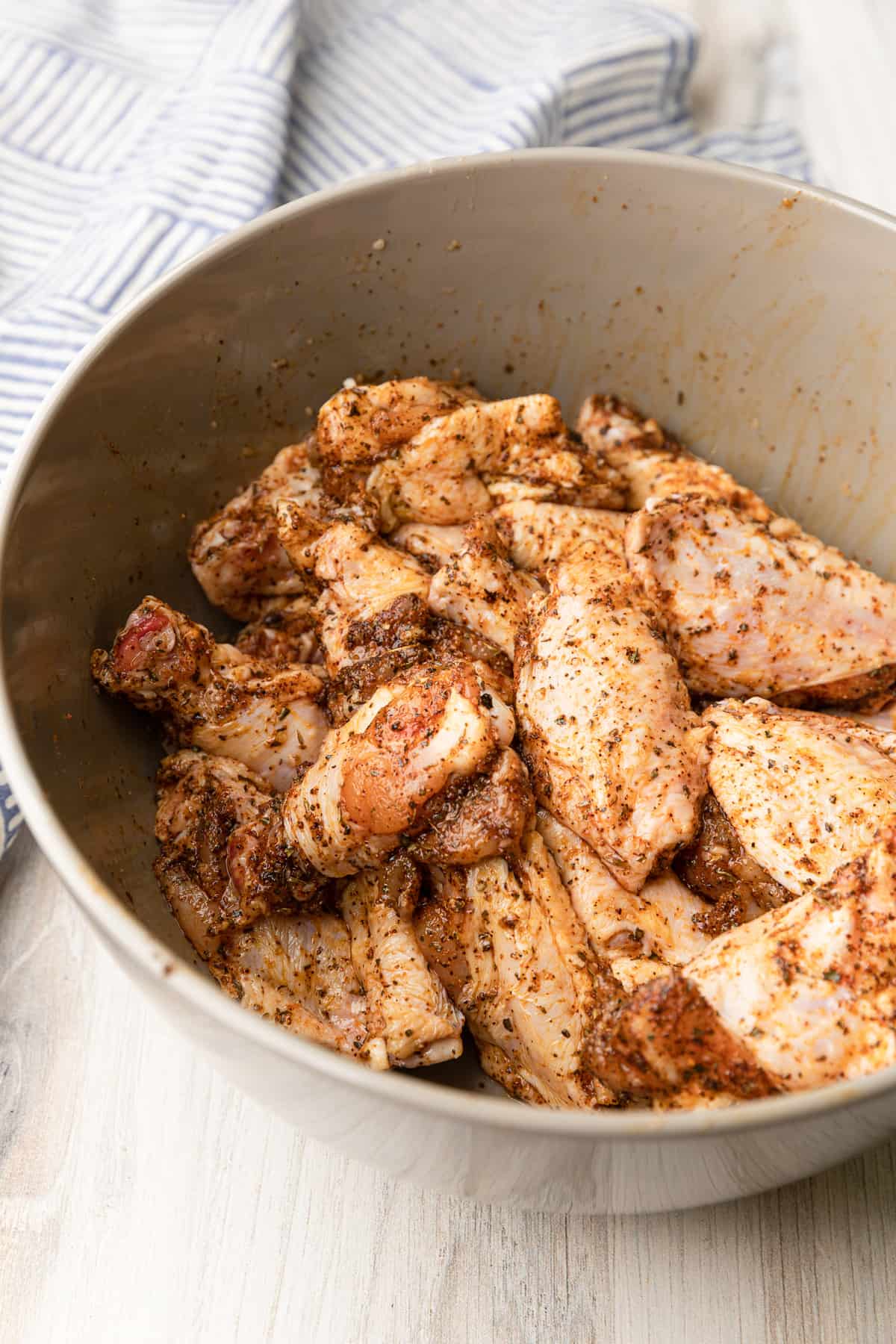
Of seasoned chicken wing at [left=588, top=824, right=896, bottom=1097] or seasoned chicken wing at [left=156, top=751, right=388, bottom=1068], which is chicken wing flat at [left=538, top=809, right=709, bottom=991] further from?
seasoned chicken wing at [left=156, top=751, right=388, bottom=1068]

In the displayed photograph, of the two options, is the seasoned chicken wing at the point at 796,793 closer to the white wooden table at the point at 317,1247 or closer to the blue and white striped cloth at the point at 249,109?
the white wooden table at the point at 317,1247

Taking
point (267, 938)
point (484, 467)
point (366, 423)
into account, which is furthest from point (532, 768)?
point (366, 423)

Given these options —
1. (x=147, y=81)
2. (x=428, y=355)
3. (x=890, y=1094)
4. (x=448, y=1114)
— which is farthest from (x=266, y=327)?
(x=890, y=1094)

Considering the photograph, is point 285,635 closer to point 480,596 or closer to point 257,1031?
point 480,596

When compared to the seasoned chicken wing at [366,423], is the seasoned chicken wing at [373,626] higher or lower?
lower

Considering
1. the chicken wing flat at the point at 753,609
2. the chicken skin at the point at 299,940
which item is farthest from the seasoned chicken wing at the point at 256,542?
the chicken wing flat at the point at 753,609

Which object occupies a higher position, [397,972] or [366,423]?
[366,423]

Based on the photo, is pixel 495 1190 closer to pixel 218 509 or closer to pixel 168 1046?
pixel 168 1046

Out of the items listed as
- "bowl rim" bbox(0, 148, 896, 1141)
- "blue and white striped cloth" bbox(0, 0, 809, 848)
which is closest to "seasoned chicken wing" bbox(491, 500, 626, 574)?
"bowl rim" bbox(0, 148, 896, 1141)
